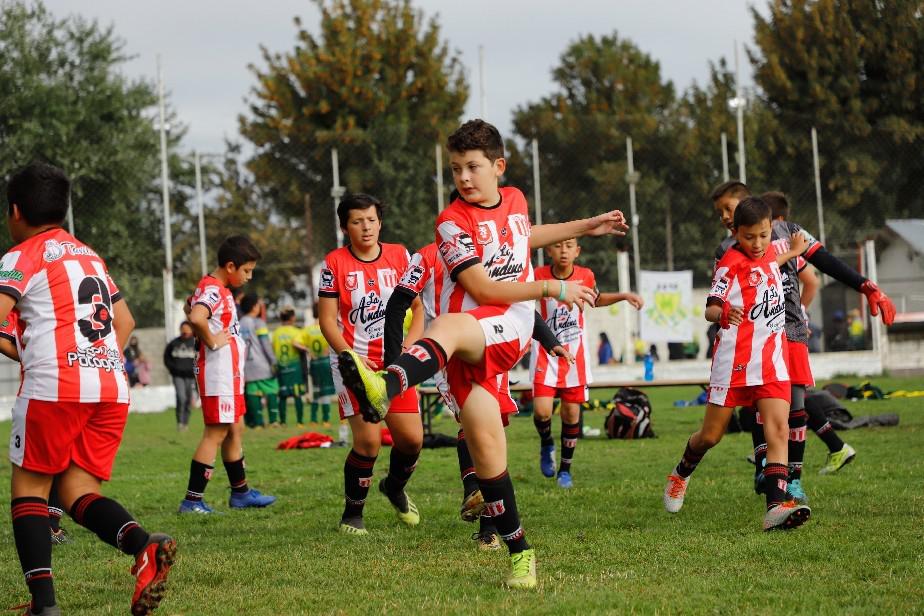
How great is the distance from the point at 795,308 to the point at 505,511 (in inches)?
141

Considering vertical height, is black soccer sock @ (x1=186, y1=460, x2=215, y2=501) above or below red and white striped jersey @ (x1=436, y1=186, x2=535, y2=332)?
below

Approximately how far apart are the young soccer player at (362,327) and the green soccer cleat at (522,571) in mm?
2095

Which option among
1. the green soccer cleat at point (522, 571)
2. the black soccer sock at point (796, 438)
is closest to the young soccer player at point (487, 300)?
the green soccer cleat at point (522, 571)

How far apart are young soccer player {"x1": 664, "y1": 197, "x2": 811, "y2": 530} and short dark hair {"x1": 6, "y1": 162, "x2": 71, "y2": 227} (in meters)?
3.73

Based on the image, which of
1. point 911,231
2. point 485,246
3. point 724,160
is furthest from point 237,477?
point 724,160

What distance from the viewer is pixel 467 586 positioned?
5207 mm

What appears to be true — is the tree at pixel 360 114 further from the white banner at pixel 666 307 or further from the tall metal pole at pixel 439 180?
the white banner at pixel 666 307

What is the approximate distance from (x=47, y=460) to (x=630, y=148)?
28.4 meters

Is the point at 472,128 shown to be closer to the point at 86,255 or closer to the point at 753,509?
the point at 86,255

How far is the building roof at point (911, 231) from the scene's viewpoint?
28.4 metres

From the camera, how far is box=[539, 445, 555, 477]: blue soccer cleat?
10.2 metres

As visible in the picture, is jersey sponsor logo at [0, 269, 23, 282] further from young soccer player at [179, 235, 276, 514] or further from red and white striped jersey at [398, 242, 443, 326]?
young soccer player at [179, 235, 276, 514]

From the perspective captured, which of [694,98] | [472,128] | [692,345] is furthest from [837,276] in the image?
[694,98]

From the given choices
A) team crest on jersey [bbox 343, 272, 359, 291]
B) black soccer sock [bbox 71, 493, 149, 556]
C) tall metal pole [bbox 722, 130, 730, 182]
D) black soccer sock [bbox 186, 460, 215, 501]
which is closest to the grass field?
black soccer sock [bbox 186, 460, 215, 501]
